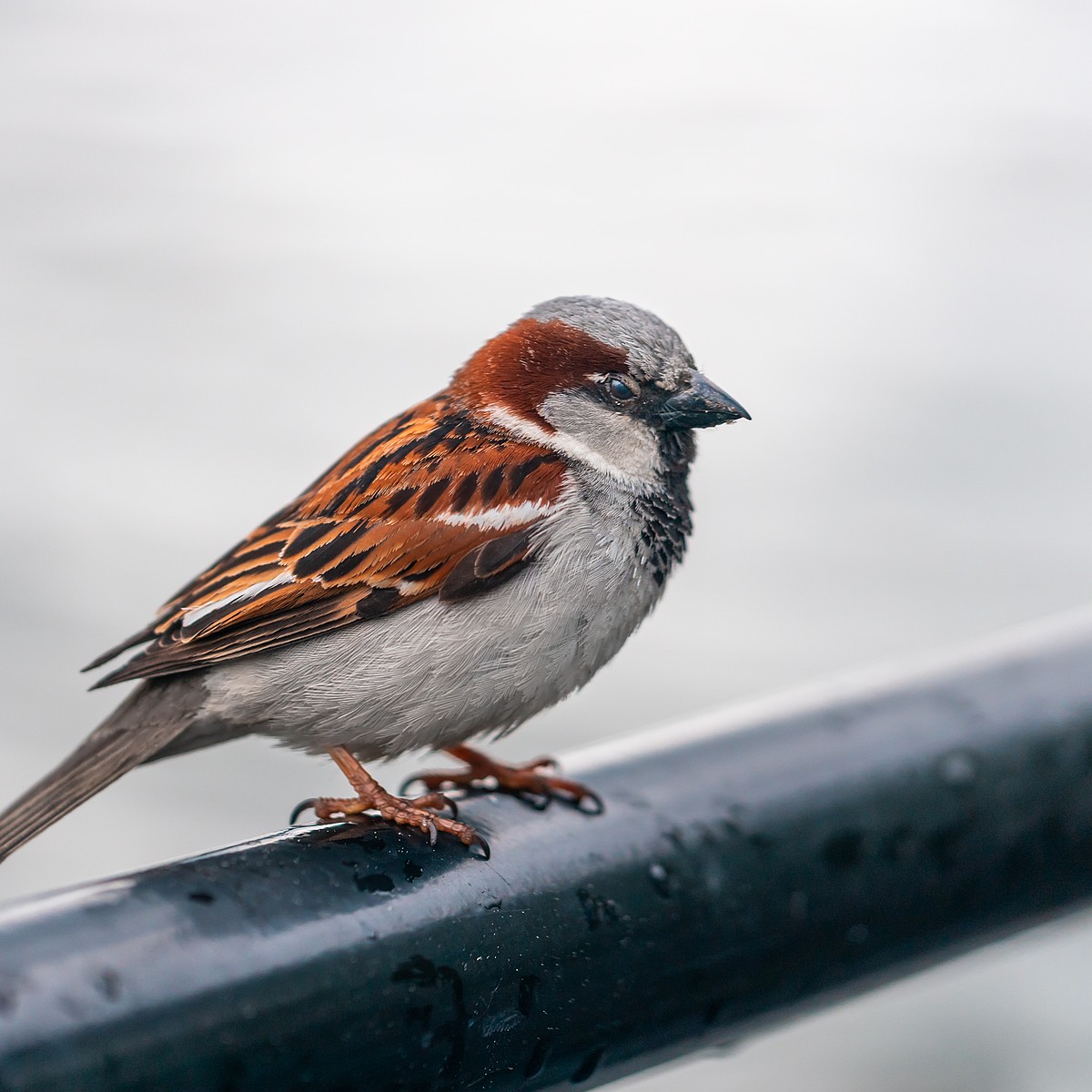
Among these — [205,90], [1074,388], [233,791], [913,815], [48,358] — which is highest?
[205,90]

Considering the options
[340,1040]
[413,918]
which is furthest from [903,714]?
[340,1040]

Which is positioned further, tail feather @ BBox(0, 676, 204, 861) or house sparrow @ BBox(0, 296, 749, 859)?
house sparrow @ BBox(0, 296, 749, 859)

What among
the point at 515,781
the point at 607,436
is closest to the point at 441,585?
the point at 515,781

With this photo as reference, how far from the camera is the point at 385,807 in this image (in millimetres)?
2523

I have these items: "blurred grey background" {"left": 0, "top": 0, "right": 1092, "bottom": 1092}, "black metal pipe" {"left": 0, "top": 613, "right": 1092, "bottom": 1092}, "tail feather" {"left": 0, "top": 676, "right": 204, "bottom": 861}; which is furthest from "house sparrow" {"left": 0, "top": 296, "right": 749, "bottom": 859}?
"blurred grey background" {"left": 0, "top": 0, "right": 1092, "bottom": 1092}

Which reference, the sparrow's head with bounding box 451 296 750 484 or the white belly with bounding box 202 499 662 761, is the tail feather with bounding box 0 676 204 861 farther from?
the sparrow's head with bounding box 451 296 750 484

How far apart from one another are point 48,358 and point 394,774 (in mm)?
5715

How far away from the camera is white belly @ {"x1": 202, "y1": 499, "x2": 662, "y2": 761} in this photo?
8.66 ft

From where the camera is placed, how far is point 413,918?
5.64 feet

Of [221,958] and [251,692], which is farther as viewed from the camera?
[251,692]

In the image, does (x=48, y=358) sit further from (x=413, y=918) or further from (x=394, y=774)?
(x=413, y=918)

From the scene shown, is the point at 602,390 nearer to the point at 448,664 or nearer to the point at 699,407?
the point at 699,407

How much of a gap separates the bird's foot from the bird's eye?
691 mm

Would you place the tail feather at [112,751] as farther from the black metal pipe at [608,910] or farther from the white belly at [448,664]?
the black metal pipe at [608,910]
